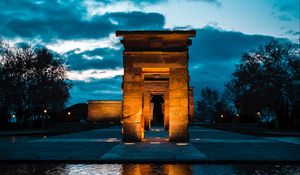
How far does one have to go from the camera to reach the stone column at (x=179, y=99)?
77.0 ft

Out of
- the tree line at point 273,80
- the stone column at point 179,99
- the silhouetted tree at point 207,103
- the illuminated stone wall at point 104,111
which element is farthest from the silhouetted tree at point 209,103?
the stone column at point 179,99

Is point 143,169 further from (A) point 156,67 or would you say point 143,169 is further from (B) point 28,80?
(B) point 28,80

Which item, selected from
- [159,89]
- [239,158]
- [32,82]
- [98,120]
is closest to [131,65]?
[239,158]

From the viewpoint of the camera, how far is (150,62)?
23.5 meters

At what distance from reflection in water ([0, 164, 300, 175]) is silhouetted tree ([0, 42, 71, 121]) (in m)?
34.4

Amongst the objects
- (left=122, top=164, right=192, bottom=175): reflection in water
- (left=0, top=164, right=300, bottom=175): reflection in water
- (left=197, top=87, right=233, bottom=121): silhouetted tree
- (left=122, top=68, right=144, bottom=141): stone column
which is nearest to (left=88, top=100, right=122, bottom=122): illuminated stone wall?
(left=197, top=87, right=233, bottom=121): silhouetted tree

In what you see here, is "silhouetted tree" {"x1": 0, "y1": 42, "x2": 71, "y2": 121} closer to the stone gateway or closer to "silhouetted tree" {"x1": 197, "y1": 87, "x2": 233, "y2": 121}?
the stone gateway

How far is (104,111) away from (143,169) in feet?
213

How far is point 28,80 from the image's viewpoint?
157 ft

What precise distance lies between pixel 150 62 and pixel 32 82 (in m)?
27.7

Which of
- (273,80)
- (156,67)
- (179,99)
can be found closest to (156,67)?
(156,67)

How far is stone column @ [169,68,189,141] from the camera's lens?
23.5 meters

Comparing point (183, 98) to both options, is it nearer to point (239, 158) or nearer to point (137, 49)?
point (137, 49)

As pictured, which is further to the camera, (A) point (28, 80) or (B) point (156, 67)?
(A) point (28, 80)
